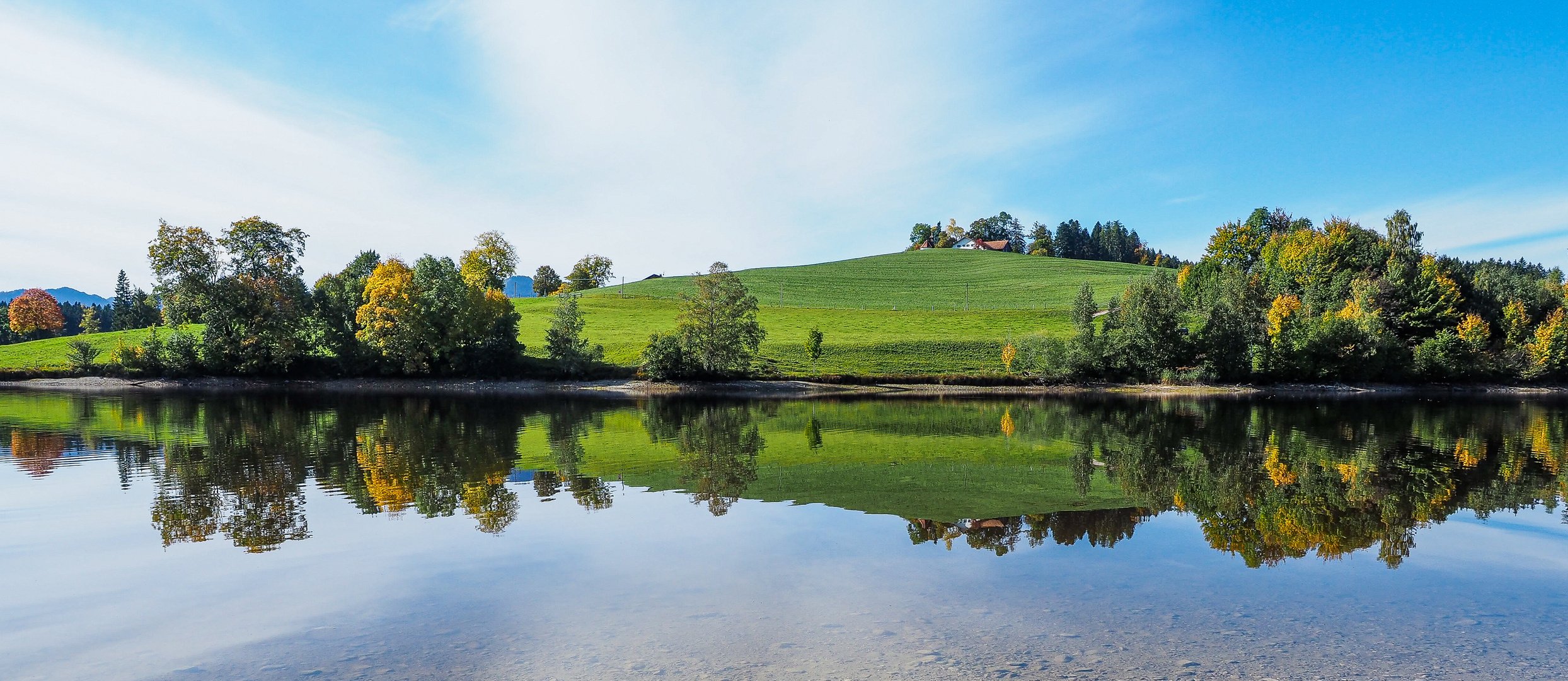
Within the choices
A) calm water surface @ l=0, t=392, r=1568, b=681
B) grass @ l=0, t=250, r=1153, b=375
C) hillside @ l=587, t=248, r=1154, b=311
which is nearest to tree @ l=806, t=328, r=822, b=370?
grass @ l=0, t=250, r=1153, b=375

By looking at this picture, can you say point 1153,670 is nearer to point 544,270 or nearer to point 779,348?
point 779,348

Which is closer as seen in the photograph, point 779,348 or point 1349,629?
point 1349,629

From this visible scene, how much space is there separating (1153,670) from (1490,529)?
12245mm

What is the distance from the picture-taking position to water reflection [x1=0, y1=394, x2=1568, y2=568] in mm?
15406

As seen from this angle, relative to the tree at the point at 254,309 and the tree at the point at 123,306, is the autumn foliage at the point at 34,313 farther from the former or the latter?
the tree at the point at 254,309

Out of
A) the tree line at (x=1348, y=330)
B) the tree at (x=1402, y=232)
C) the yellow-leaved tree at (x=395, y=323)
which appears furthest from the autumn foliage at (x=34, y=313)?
the tree at (x=1402, y=232)

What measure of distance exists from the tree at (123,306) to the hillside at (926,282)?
73088 mm

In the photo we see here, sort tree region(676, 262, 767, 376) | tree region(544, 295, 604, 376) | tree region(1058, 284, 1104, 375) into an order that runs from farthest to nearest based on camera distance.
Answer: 1. tree region(544, 295, 604, 376)
2. tree region(1058, 284, 1104, 375)
3. tree region(676, 262, 767, 376)

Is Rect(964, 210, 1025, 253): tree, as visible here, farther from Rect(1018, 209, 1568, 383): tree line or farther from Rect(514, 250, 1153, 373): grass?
Rect(1018, 209, 1568, 383): tree line

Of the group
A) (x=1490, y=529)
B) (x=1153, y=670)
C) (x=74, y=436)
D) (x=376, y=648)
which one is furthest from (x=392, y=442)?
(x=1490, y=529)

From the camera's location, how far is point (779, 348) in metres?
70.2

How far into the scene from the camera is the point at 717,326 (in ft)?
201

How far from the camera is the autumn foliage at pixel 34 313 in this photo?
106 m

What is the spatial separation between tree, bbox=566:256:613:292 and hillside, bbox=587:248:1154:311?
2295 centimetres
